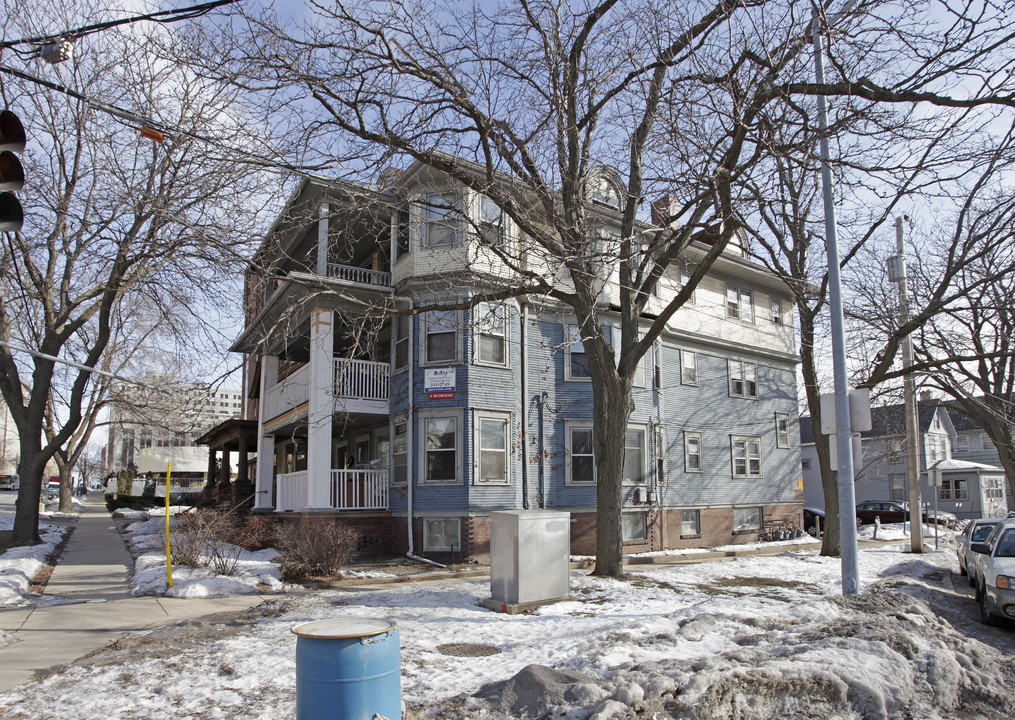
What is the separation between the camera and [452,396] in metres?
16.5

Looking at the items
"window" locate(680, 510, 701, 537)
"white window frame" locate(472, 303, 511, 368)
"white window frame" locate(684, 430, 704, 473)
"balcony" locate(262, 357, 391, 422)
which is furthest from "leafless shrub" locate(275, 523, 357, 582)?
"white window frame" locate(684, 430, 704, 473)

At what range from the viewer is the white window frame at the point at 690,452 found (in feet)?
70.0

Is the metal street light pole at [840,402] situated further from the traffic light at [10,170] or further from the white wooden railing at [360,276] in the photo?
the white wooden railing at [360,276]

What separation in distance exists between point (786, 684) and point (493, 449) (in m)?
11.2

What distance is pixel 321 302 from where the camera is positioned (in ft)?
55.6

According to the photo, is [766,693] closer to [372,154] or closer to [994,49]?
[994,49]

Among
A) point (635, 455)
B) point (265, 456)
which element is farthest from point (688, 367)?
point (265, 456)

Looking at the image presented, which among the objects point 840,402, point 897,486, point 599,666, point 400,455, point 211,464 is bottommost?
point 897,486

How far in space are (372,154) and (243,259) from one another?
9.47 ft

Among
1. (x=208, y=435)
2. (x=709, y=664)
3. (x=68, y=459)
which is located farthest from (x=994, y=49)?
(x=68, y=459)

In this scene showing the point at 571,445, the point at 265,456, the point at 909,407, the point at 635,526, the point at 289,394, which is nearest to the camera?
the point at 571,445

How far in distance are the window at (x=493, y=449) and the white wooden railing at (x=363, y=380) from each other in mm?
2783

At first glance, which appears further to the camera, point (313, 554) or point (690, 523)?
point (690, 523)

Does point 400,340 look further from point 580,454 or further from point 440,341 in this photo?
point 580,454
